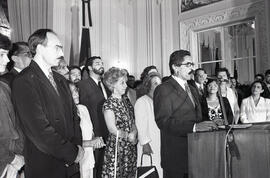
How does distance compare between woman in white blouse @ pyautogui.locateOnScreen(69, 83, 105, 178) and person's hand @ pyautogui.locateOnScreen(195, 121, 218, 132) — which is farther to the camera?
woman in white blouse @ pyautogui.locateOnScreen(69, 83, 105, 178)

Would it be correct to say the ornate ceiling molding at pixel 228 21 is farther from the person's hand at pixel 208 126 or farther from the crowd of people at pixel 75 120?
the person's hand at pixel 208 126

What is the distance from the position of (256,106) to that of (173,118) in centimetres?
298

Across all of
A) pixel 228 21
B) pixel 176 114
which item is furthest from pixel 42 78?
pixel 228 21

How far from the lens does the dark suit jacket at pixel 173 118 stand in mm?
2363

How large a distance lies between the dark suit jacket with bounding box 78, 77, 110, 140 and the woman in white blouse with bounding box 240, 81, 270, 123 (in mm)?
2177

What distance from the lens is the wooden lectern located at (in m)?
1.47

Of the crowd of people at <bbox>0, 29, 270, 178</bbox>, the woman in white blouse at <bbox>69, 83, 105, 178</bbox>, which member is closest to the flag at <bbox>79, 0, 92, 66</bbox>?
the crowd of people at <bbox>0, 29, 270, 178</bbox>

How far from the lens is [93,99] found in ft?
13.5

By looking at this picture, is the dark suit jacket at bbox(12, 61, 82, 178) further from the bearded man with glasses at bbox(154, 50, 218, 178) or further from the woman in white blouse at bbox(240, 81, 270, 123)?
the woman in white blouse at bbox(240, 81, 270, 123)

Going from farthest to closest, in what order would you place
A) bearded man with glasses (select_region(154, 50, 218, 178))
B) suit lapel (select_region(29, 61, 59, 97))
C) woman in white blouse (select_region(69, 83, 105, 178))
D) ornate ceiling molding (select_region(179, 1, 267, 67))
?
ornate ceiling molding (select_region(179, 1, 267, 67)), woman in white blouse (select_region(69, 83, 105, 178)), bearded man with glasses (select_region(154, 50, 218, 178)), suit lapel (select_region(29, 61, 59, 97))

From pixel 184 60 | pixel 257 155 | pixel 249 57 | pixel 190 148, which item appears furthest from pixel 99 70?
pixel 249 57

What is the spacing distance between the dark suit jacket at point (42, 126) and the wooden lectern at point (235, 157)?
725 millimetres

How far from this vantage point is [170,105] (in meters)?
2.40

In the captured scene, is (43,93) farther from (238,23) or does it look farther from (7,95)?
(238,23)
